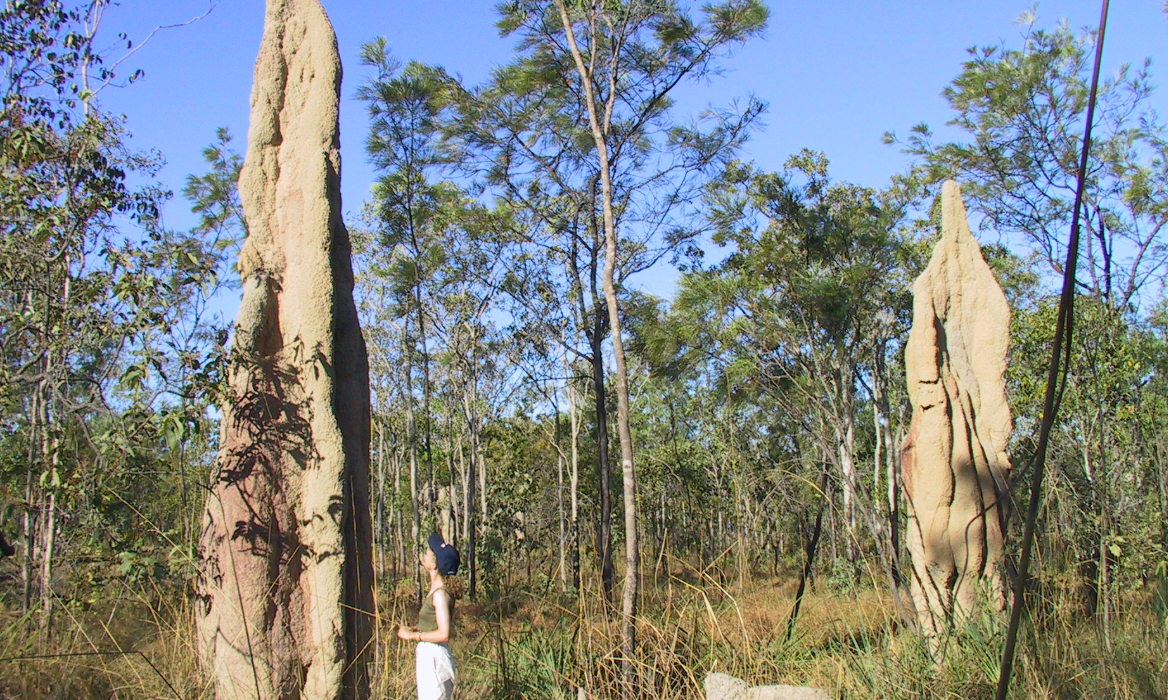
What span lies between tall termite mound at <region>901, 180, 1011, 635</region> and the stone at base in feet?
6.36

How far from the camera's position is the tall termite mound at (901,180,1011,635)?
5793 mm

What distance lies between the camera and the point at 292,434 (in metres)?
3.78

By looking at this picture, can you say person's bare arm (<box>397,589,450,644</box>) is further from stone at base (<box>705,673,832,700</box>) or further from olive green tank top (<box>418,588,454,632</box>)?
stone at base (<box>705,673,832,700</box>)

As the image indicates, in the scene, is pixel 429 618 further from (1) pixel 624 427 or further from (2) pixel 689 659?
(1) pixel 624 427

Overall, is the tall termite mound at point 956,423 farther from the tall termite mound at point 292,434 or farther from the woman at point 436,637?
the tall termite mound at point 292,434

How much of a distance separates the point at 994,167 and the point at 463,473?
38.1 feet

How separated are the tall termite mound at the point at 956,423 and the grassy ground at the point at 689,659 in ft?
2.60

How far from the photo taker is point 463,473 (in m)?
17.9

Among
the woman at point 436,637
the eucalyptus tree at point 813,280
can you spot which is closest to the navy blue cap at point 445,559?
the woman at point 436,637

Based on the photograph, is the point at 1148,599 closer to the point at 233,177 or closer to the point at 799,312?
the point at 799,312

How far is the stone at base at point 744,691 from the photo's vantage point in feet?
12.9

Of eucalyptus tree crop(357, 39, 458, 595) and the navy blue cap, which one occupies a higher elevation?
eucalyptus tree crop(357, 39, 458, 595)

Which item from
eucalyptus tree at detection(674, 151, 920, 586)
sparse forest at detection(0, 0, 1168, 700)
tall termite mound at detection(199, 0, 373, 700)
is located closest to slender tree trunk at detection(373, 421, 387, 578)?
sparse forest at detection(0, 0, 1168, 700)

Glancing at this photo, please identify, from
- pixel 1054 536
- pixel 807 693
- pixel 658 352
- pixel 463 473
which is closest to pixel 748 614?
pixel 807 693
